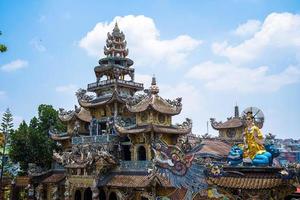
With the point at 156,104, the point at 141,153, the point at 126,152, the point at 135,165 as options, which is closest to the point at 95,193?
the point at 135,165

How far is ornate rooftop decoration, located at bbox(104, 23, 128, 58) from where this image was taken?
31.4 metres

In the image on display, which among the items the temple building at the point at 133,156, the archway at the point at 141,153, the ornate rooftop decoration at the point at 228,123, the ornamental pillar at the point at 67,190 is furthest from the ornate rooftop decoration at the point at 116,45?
the ornate rooftop decoration at the point at 228,123

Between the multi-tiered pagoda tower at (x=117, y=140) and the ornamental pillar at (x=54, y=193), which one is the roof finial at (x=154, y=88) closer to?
the multi-tiered pagoda tower at (x=117, y=140)

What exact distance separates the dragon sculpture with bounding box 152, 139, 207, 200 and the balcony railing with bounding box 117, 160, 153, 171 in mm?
8552

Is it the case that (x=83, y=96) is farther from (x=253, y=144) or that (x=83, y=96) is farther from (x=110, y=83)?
(x=253, y=144)

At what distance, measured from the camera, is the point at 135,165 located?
23.7 meters

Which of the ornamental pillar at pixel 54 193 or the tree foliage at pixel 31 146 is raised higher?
the tree foliage at pixel 31 146

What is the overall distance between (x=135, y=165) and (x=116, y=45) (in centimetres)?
1228

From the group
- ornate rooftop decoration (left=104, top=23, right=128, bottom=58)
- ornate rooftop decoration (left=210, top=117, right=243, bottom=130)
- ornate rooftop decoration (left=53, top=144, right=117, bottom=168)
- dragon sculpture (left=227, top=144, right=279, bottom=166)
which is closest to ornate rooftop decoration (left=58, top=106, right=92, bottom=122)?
ornate rooftop decoration (left=53, top=144, right=117, bottom=168)

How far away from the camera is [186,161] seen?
13.9 metres

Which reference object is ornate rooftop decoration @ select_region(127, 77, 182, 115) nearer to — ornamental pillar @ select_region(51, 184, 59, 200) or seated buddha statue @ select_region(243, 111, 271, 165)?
ornamental pillar @ select_region(51, 184, 59, 200)

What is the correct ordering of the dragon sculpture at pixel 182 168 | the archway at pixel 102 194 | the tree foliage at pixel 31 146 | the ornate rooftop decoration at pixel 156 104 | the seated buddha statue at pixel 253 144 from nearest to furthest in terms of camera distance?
the seated buddha statue at pixel 253 144
the dragon sculpture at pixel 182 168
the ornate rooftop decoration at pixel 156 104
the archway at pixel 102 194
the tree foliage at pixel 31 146

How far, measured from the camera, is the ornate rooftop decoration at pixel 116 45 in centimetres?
3141

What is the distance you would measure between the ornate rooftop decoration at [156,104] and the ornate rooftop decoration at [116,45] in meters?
6.74
